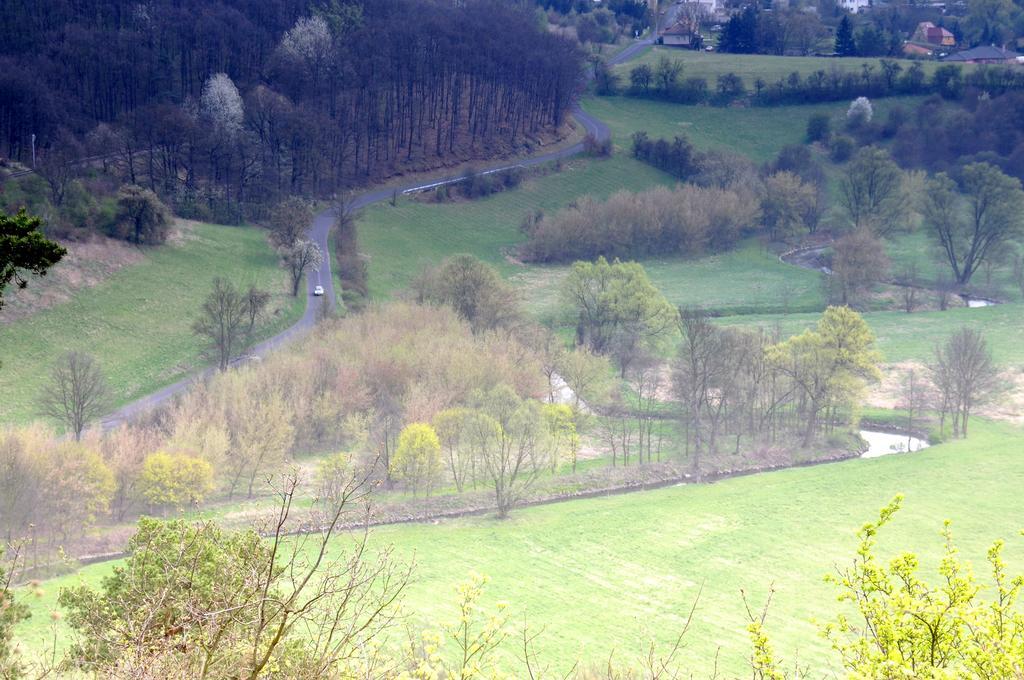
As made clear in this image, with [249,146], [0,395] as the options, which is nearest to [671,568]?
[0,395]

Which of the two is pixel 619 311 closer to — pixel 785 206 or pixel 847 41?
pixel 785 206

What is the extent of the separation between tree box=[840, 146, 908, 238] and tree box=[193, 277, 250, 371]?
56.5m

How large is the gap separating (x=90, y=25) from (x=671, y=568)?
79088 mm

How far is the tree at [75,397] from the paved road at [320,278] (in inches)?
52.5

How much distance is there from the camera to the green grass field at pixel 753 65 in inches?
5002

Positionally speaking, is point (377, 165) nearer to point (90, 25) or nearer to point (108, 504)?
point (90, 25)

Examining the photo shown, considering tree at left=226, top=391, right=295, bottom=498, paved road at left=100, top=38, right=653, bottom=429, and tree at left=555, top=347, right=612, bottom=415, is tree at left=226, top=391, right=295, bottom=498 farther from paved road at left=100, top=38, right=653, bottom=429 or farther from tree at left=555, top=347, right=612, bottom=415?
tree at left=555, top=347, right=612, bottom=415

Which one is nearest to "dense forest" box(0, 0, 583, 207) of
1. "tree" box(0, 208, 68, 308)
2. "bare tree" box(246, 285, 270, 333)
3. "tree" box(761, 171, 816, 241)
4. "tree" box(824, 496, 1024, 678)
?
"bare tree" box(246, 285, 270, 333)

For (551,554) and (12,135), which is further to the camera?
(12,135)

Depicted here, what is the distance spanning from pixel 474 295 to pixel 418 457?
20483 mm

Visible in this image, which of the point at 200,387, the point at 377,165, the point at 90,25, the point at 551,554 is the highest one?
the point at 90,25

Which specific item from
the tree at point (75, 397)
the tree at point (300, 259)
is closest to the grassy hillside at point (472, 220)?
the tree at point (300, 259)

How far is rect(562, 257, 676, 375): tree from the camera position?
59.4 metres

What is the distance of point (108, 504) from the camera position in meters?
36.3
